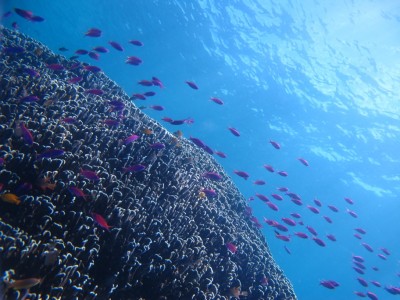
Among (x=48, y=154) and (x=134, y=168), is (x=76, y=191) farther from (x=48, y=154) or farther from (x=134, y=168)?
(x=134, y=168)

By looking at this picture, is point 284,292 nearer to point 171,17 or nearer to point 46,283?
point 46,283

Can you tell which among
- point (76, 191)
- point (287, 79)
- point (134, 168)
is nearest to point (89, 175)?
point (76, 191)

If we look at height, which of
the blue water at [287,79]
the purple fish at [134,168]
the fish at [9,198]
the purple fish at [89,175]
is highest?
the blue water at [287,79]

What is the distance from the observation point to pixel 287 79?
1265 inches

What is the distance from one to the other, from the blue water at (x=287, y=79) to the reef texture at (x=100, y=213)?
26.4 ft

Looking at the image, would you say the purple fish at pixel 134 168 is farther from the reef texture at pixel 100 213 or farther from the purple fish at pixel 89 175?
the purple fish at pixel 89 175

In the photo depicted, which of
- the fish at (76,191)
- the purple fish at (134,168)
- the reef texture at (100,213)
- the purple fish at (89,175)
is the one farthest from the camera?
the purple fish at (134,168)

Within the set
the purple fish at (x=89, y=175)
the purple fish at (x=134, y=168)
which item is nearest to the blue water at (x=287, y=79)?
the purple fish at (x=134, y=168)

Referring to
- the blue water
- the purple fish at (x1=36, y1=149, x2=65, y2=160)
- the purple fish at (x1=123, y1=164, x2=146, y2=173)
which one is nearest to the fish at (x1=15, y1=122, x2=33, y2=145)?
the purple fish at (x1=36, y1=149, x2=65, y2=160)

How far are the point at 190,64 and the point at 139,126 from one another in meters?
34.8

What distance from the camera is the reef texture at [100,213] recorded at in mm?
3496

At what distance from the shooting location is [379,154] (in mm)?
34375

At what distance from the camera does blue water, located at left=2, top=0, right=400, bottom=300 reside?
2480 cm

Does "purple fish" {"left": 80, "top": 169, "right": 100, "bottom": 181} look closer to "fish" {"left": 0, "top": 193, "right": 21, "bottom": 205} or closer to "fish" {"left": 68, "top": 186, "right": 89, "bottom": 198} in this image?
"fish" {"left": 68, "top": 186, "right": 89, "bottom": 198}
